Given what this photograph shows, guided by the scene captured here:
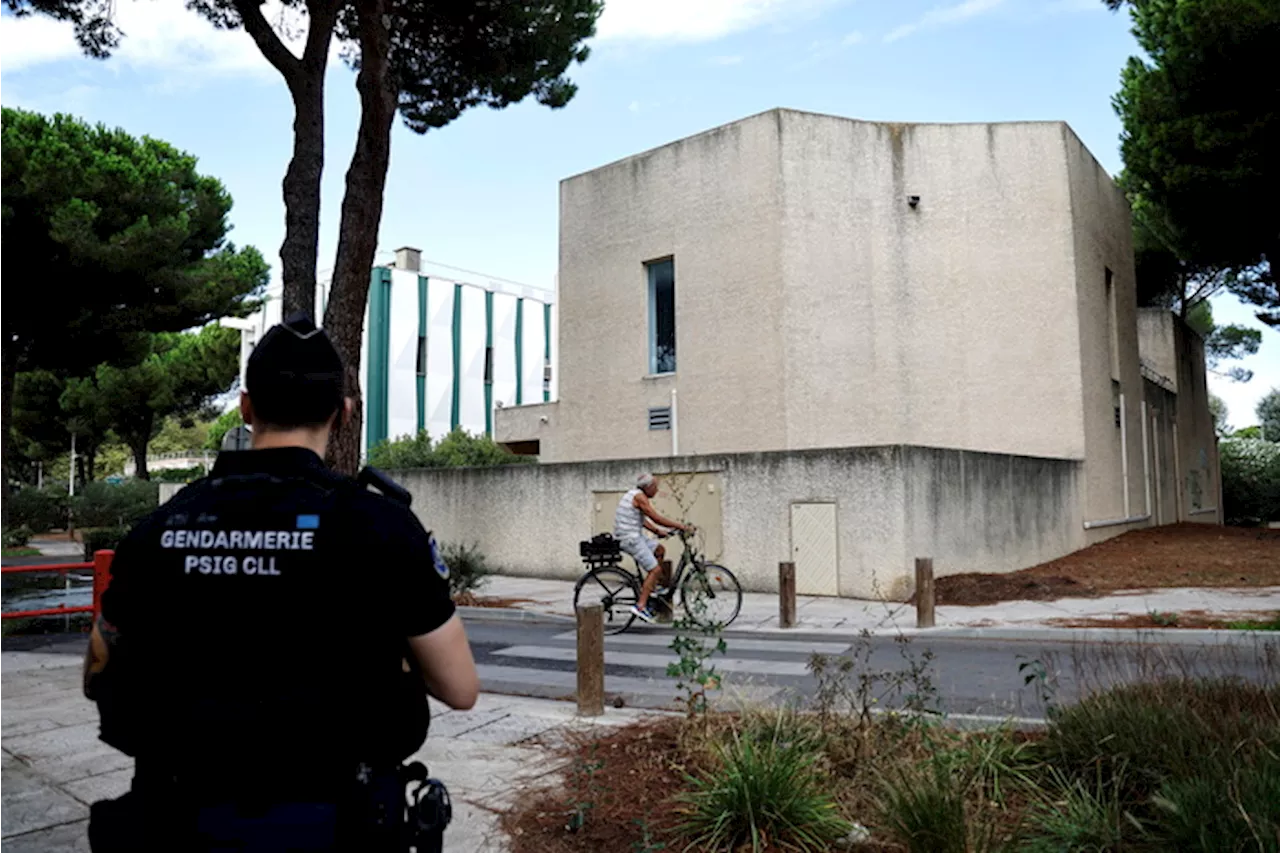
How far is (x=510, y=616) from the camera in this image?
41.6 feet

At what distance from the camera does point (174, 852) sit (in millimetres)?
1705

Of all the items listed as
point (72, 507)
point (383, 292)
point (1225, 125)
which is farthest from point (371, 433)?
point (1225, 125)

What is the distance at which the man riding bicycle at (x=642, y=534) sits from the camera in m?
10.6

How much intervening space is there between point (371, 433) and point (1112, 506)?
30839 millimetres

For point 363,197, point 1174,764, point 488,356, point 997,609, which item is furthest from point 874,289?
point 488,356

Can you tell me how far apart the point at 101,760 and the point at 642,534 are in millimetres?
6415

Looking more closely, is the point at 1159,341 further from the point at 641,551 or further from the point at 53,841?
the point at 53,841

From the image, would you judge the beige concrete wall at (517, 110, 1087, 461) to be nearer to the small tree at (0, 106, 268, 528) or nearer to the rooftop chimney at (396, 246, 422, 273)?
the small tree at (0, 106, 268, 528)

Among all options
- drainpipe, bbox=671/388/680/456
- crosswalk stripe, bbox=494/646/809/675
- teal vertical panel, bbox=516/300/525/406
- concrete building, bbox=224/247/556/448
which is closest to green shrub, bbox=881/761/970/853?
crosswalk stripe, bbox=494/646/809/675

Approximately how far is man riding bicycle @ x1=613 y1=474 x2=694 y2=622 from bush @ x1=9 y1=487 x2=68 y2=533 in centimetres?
2682

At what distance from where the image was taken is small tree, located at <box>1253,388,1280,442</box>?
194ft

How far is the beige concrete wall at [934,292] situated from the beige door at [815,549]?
3.89 metres

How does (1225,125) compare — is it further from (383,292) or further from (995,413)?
(383,292)

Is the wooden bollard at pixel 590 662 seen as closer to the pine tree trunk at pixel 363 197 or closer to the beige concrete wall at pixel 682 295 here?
the pine tree trunk at pixel 363 197
